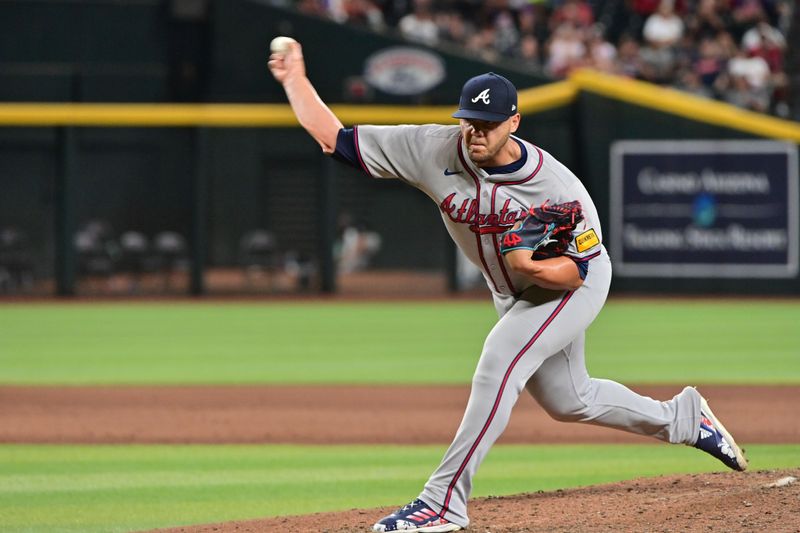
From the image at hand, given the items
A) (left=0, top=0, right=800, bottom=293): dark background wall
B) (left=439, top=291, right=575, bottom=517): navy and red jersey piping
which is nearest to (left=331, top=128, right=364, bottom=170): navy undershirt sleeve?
(left=439, top=291, right=575, bottom=517): navy and red jersey piping

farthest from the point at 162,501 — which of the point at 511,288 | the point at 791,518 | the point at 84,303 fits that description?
the point at 84,303

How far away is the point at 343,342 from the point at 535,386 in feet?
24.1

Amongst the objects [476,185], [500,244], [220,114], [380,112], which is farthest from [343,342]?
[500,244]

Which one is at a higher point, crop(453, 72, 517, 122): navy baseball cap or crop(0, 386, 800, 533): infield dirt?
crop(453, 72, 517, 122): navy baseball cap

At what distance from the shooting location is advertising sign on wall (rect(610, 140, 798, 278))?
16.1 metres

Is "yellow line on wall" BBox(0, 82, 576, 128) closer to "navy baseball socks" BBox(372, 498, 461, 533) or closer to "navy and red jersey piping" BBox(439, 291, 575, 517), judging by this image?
"navy and red jersey piping" BBox(439, 291, 575, 517)

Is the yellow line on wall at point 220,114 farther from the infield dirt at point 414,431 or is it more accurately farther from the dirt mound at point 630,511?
the dirt mound at point 630,511

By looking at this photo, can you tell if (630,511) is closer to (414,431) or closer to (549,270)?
(549,270)

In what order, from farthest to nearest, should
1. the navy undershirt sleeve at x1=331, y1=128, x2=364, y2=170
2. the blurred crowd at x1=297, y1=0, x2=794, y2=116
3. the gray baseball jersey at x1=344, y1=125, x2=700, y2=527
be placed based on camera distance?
the blurred crowd at x1=297, y1=0, x2=794, y2=116 → the navy undershirt sleeve at x1=331, y1=128, x2=364, y2=170 → the gray baseball jersey at x1=344, y1=125, x2=700, y2=527

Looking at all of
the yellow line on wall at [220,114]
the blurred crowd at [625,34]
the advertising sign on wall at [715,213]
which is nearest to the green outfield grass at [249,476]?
the yellow line on wall at [220,114]

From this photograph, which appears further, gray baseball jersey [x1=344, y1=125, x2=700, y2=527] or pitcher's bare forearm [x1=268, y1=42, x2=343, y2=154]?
pitcher's bare forearm [x1=268, y1=42, x2=343, y2=154]

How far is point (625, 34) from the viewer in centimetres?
1916

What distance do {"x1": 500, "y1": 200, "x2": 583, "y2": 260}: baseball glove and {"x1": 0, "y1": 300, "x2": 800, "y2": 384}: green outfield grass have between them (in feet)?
16.3

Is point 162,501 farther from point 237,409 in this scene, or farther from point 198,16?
point 198,16
